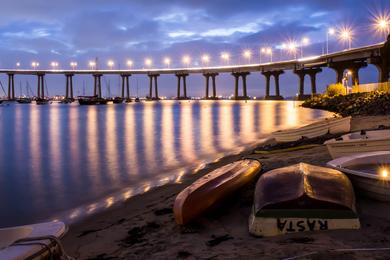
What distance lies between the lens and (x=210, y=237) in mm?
7801

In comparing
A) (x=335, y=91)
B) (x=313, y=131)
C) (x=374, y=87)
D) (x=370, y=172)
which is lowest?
(x=370, y=172)

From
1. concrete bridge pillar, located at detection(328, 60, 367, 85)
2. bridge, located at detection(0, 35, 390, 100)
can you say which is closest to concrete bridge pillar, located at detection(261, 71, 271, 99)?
bridge, located at detection(0, 35, 390, 100)

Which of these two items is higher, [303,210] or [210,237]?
[303,210]

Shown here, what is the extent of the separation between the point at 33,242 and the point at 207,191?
4.01m

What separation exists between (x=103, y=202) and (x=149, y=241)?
199 inches

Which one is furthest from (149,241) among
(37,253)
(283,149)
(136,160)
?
(136,160)

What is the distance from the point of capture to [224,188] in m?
9.25

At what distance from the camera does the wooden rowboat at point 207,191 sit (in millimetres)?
8453

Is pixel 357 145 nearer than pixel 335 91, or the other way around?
pixel 357 145

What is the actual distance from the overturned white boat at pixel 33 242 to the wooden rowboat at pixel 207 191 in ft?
9.19

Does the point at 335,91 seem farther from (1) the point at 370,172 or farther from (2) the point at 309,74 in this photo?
(1) the point at 370,172

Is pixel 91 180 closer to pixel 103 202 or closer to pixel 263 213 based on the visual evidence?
pixel 103 202

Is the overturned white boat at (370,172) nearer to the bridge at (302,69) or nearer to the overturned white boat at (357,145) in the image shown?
the overturned white boat at (357,145)

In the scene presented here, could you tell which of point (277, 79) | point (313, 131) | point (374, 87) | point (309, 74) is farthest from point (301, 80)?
point (313, 131)
